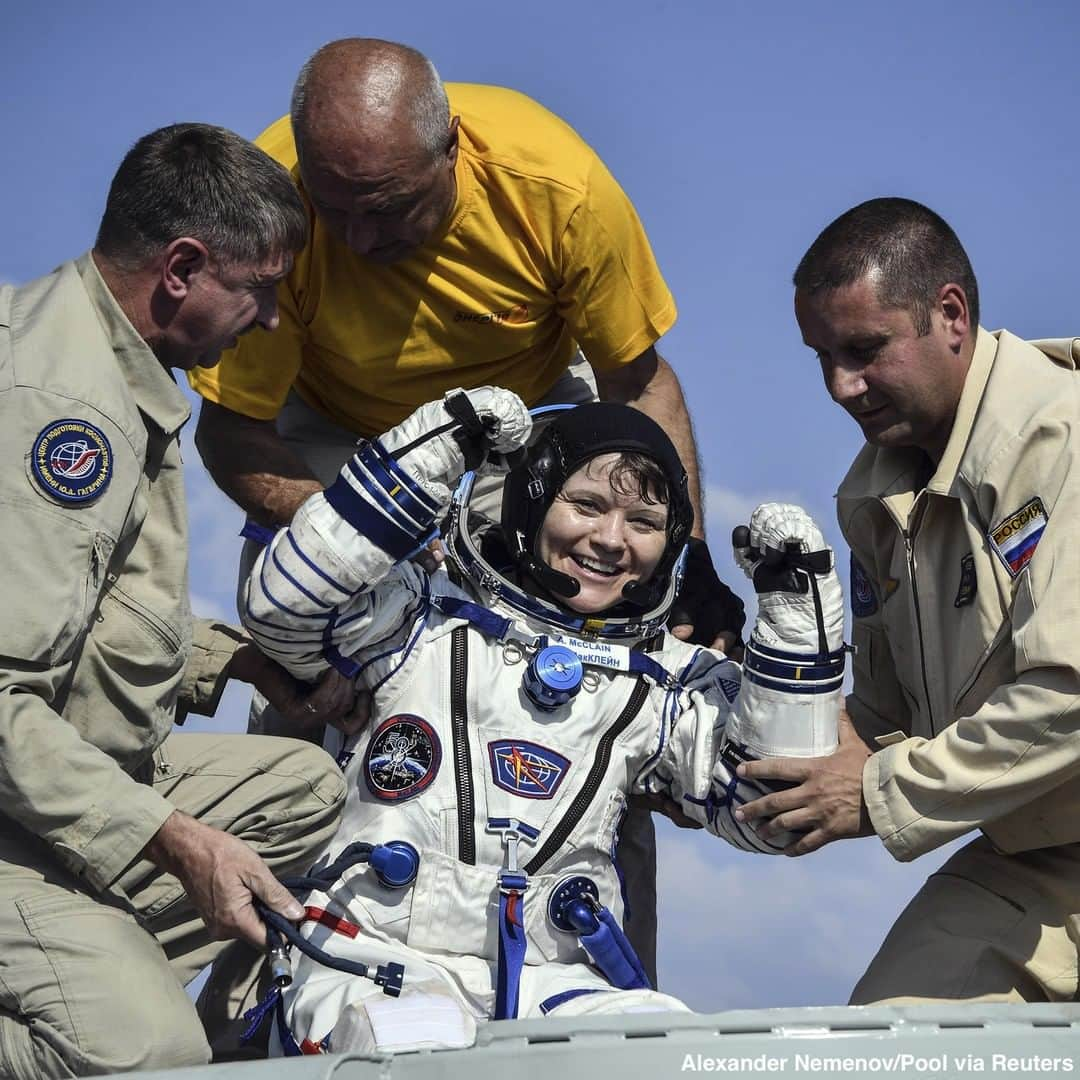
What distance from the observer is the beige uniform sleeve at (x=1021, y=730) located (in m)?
3.94

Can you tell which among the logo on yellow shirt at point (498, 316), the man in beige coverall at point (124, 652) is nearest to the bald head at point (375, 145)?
the logo on yellow shirt at point (498, 316)

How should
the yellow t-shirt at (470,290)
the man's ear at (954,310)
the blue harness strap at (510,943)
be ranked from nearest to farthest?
the blue harness strap at (510,943)
the man's ear at (954,310)
the yellow t-shirt at (470,290)

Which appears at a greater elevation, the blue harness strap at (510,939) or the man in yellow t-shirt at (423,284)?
the man in yellow t-shirt at (423,284)

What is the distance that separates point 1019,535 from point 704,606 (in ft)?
3.79

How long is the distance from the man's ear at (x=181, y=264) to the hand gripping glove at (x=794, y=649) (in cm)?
157

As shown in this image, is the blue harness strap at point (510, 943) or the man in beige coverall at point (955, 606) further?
the man in beige coverall at point (955, 606)

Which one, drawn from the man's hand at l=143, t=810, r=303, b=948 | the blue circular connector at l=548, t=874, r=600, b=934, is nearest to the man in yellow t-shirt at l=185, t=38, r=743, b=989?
the blue circular connector at l=548, t=874, r=600, b=934

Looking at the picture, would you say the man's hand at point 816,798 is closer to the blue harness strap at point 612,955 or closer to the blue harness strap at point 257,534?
the blue harness strap at point 612,955

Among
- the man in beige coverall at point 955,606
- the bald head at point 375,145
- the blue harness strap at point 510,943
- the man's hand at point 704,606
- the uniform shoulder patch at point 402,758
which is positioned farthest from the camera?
the man's hand at point 704,606

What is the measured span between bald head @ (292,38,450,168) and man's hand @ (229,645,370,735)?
153 cm

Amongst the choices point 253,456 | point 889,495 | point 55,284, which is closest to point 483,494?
point 253,456

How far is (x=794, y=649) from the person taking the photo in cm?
414

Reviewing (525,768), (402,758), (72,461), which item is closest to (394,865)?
(402,758)

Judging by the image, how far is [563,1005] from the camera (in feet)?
12.9
